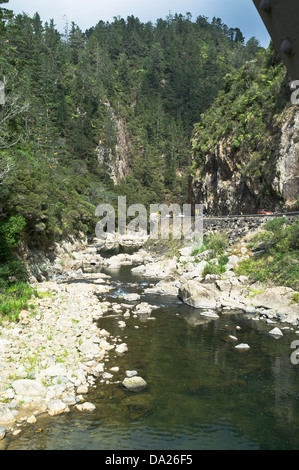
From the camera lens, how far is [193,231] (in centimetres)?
3306

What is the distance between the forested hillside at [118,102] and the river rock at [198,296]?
17535 mm

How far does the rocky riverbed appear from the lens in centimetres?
836

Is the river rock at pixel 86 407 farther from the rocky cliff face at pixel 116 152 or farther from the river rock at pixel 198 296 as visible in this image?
the rocky cliff face at pixel 116 152

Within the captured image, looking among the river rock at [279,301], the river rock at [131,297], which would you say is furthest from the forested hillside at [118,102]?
the river rock at [279,301]

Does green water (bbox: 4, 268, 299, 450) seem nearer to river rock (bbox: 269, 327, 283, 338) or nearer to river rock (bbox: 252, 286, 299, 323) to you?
river rock (bbox: 269, 327, 283, 338)

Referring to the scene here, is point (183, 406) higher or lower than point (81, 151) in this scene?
lower

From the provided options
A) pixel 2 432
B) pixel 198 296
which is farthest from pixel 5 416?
pixel 198 296

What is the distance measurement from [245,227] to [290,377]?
655 inches

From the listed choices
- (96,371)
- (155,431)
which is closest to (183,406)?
(155,431)

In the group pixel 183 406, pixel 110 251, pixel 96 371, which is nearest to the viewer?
pixel 183 406

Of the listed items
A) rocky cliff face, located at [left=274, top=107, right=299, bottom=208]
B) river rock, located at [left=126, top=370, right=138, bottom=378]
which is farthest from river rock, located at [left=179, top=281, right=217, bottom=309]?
rocky cliff face, located at [left=274, top=107, right=299, bottom=208]

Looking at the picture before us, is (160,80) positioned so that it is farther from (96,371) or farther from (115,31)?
(96,371)

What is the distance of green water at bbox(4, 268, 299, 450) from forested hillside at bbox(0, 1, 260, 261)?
23.0 m

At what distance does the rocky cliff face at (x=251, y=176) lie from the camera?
26438mm
